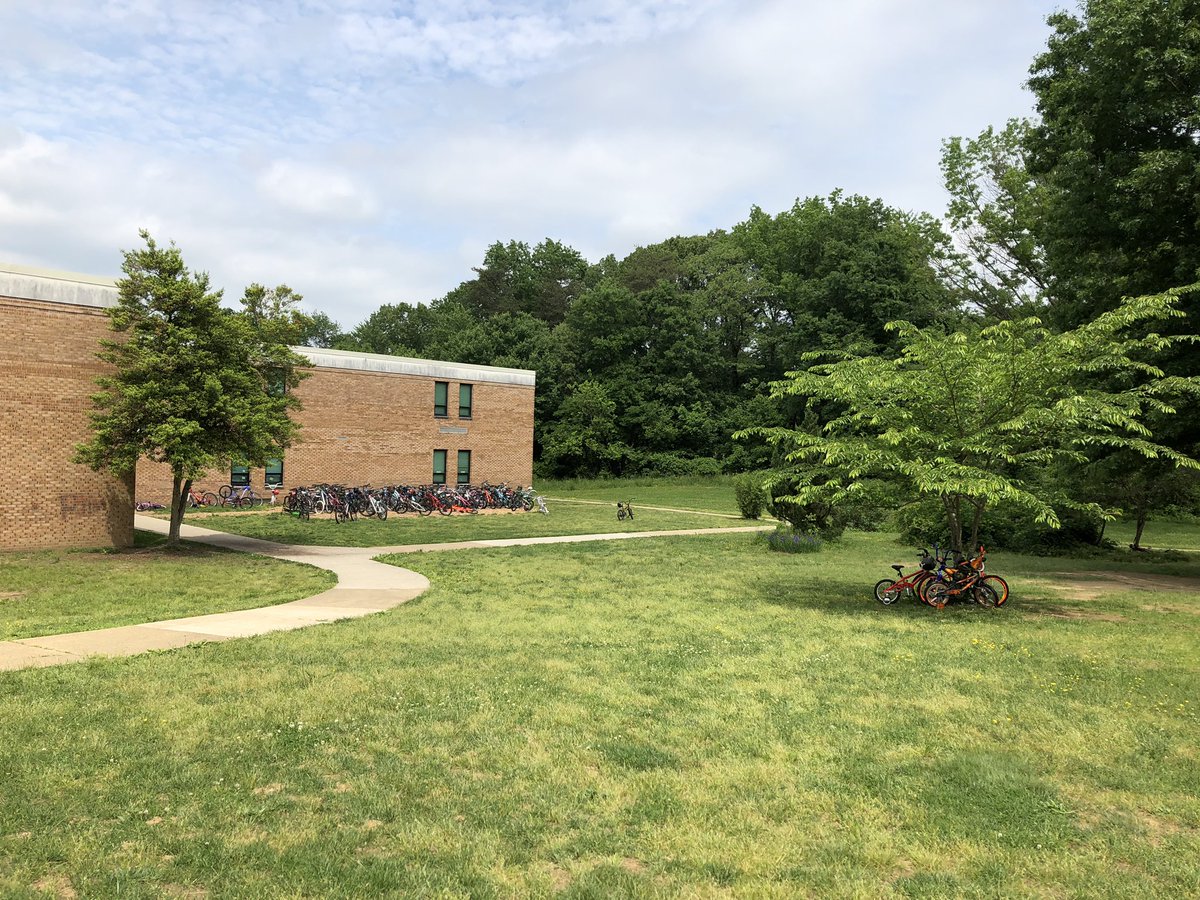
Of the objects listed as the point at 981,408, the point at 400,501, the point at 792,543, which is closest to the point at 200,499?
the point at 400,501

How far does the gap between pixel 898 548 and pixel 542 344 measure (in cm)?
4526

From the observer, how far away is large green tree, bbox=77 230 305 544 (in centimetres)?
1620

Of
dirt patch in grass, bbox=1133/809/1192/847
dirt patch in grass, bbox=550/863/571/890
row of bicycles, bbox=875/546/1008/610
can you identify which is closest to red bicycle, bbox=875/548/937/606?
row of bicycles, bbox=875/546/1008/610

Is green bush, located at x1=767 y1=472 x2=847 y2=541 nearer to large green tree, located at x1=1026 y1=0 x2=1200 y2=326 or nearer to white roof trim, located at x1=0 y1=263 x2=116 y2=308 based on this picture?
large green tree, located at x1=1026 y1=0 x2=1200 y2=326

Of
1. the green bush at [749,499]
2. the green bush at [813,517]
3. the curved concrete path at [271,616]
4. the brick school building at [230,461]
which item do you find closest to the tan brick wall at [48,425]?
the brick school building at [230,461]

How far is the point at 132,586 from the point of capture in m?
13.0

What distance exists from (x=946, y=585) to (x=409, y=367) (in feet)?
94.4

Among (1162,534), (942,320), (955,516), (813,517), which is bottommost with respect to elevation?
(1162,534)

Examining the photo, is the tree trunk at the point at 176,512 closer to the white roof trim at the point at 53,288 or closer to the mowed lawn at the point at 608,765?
the white roof trim at the point at 53,288

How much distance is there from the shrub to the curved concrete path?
8.26 meters

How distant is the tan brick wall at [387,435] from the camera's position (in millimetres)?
33562

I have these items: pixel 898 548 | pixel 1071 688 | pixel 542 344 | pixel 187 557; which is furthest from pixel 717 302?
pixel 1071 688

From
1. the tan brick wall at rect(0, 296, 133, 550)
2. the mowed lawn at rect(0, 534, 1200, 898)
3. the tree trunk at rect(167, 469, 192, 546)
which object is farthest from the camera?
the tree trunk at rect(167, 469, 192, 546)

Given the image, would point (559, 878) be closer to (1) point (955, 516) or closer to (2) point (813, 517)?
(1) point (955, 516)
